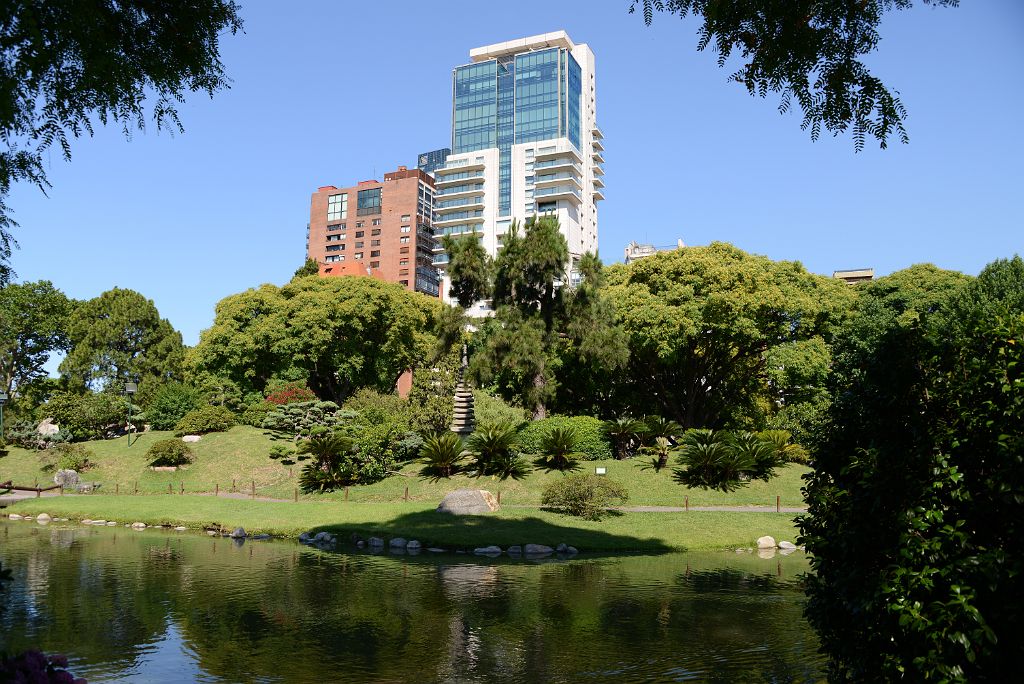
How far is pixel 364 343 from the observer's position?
182ft

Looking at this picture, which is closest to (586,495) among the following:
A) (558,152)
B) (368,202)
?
(558,152)

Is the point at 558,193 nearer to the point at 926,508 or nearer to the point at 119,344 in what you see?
the point at 119,344

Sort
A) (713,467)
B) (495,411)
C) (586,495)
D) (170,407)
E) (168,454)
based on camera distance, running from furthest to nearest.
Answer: (170,407), (168,454), (495,411), (713,467), (586,495)

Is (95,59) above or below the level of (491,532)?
above

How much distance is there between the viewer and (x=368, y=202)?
120 metres

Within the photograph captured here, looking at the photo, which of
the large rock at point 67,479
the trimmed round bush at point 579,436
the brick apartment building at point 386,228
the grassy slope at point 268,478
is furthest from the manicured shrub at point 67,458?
the brick apartment building at point 386,228

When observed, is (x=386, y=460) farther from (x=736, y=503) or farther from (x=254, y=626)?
(x=254, y=626)

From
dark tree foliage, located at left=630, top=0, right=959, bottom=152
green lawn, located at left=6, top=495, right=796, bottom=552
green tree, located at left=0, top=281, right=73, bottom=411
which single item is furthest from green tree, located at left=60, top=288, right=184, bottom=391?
dark tree foliage, located at left=630, top=0, right=959, bottom=152

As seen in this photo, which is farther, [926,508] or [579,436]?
[579,436]

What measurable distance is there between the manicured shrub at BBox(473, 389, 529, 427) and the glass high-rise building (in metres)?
72.4

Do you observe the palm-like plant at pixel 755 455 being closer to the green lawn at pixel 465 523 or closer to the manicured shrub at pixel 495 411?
the green lawn at pixel 465 523

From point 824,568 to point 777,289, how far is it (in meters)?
35.1

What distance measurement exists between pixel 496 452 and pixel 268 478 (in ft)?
44.4

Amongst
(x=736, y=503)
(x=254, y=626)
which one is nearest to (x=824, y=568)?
(x=254, y=626)
